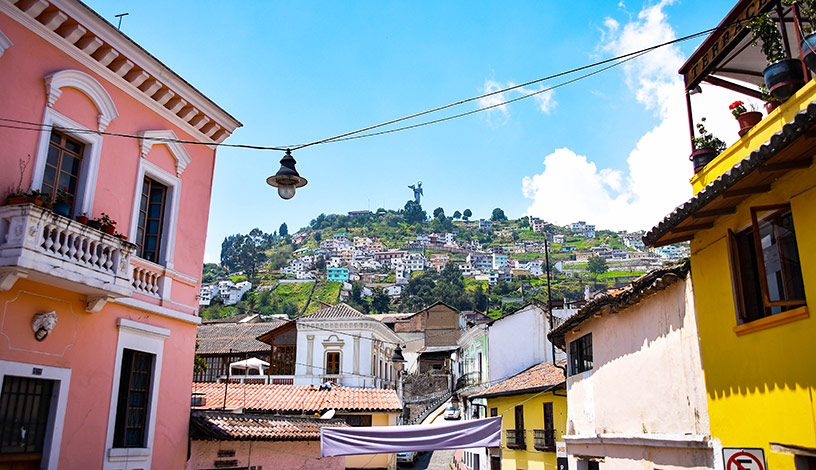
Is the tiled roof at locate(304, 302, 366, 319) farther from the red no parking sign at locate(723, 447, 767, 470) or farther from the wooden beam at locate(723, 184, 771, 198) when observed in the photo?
the wooden beam at locate(723, 184, 771, 198)

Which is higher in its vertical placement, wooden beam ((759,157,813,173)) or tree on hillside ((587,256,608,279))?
tree on hillside ((587,256,608,279))

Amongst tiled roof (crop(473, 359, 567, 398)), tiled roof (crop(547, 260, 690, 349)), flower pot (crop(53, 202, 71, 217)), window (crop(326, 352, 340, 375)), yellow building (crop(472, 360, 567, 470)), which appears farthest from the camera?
window (crop(326, 352, 340, 375))

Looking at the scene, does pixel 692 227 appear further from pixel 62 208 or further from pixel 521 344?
pixel 521 344

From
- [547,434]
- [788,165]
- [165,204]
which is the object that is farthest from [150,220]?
[547,434]

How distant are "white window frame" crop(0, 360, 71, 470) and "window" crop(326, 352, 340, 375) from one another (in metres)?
33.9

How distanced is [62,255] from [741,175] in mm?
8439

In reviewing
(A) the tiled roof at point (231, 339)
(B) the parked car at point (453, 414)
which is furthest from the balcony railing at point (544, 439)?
(A) the tiled roof at point (231, 339)

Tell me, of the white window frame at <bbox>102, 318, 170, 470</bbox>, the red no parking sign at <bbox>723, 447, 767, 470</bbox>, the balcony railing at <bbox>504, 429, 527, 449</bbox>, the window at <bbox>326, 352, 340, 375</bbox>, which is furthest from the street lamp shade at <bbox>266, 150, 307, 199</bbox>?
the window at <bbox>326, 352, 340, 375</bbox>

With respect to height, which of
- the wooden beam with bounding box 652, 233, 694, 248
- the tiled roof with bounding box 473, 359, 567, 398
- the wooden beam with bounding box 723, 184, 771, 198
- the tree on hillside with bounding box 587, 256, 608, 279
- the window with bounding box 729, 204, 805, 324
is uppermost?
the tree on hillside with bounding box 587, 256, 608, 279

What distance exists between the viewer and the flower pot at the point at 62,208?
8.64 metres

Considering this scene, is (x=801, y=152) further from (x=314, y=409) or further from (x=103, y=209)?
(x=314, y=409)

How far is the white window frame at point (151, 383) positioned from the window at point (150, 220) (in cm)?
139

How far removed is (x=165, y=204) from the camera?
11586 millimetres

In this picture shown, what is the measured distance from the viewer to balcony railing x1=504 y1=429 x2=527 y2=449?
24.2 m
